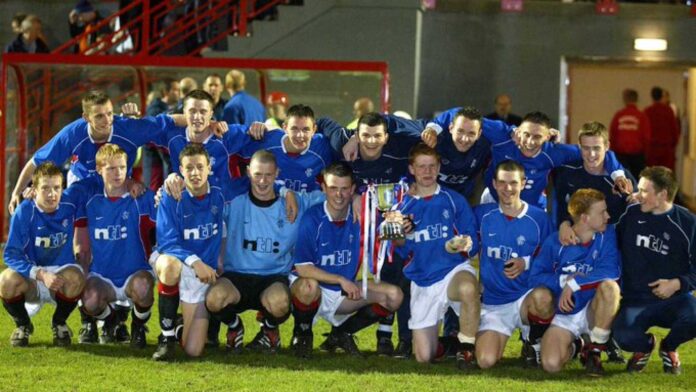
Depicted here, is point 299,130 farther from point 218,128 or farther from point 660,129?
point 660,129

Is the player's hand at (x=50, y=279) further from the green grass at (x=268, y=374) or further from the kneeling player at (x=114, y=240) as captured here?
the green grass at (x=268, y=374)

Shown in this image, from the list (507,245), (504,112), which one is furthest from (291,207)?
(504,112)

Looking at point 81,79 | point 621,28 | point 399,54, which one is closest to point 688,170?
point 621,28

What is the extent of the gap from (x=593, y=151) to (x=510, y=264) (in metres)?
1.10

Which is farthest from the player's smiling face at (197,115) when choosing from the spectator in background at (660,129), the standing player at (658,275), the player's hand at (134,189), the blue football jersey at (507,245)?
the spectator in background at (660,129)

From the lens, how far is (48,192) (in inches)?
322

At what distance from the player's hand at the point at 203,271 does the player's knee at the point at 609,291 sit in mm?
2546

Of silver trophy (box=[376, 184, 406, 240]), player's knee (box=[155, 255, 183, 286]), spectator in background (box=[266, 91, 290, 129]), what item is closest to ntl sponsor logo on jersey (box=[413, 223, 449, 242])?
silver trophy (box=[376, 184, 406, 240])

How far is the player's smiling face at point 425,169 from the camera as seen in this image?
7879 millimetres

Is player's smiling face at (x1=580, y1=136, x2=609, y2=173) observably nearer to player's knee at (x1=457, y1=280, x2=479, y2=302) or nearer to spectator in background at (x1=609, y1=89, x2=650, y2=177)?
player's knee at (x1=457, y1=280, x2=479, y2=302)

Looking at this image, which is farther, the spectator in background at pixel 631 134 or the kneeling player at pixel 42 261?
the spectator in background at pixel 631 134

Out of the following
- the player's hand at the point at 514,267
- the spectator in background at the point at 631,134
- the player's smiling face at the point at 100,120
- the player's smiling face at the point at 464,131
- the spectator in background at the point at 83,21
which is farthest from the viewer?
the spectator in background at the point at 631,134

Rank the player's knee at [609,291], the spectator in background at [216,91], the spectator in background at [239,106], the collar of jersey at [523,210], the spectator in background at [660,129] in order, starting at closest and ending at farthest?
the player's knee at [609,291] → the collar of jersey at [523,210] → the spectator in background at [239,106] → the spectator in background at [216,91] → the spectator in background at [660,129]

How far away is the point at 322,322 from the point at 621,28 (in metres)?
8.15
